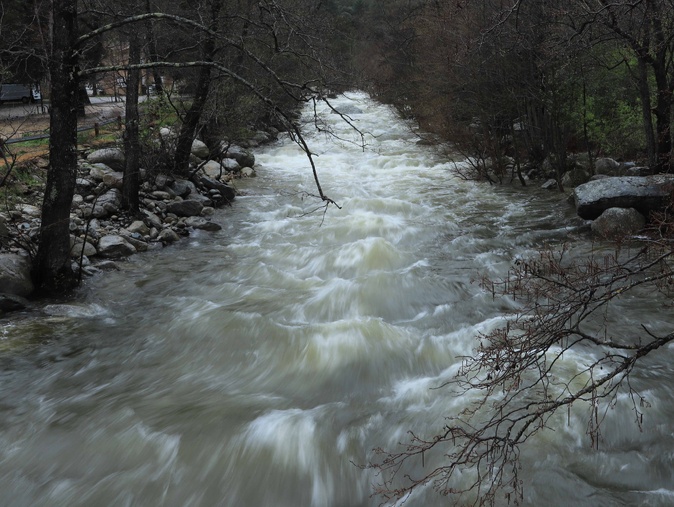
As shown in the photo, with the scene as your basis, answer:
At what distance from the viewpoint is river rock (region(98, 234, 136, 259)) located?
9.96 meters

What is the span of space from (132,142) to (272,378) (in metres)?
7.46

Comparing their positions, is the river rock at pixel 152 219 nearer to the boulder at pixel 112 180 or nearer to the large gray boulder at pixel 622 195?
the boulder at pixel 112 180

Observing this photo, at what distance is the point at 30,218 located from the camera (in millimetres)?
9930

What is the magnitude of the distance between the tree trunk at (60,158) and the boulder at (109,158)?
5.84 m

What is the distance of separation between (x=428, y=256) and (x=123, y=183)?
6957mm

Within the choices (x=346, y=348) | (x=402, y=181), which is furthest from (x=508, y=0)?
(x=346, y=348)

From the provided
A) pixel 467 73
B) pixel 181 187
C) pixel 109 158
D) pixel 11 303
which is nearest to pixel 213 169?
pixel 181 187

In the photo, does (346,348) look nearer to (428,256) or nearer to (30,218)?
(428,256)

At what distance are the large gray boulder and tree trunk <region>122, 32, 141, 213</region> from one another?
9.47m

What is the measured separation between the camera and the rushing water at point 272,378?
452 centimetres

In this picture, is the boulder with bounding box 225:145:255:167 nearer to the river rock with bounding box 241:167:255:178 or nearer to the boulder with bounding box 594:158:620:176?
the river rock with bounding box 241:167:255:178

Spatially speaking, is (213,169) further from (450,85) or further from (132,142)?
(450,85)

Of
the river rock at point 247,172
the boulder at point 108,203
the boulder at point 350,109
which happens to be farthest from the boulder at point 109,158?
the boulder at point 350,109

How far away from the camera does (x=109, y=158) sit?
1336 cm
